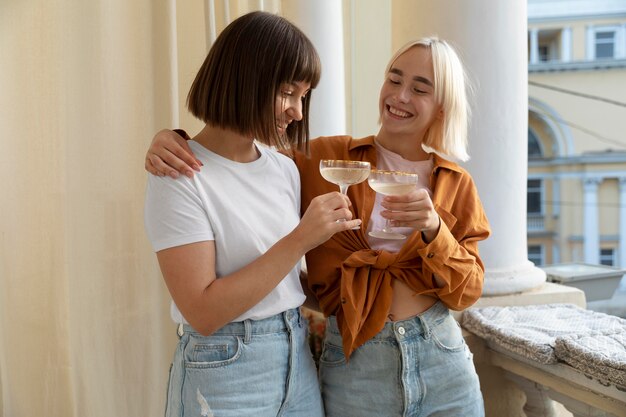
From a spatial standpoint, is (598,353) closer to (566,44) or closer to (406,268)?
(406,268)

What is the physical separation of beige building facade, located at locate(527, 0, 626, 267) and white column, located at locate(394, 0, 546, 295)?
32.4 feet

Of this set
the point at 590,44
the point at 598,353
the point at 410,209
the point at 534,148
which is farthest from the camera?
the point at 590,44

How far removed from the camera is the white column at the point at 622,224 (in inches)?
497

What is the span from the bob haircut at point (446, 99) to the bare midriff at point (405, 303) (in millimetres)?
430

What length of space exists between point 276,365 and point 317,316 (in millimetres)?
1909

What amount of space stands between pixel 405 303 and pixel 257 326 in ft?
1.47

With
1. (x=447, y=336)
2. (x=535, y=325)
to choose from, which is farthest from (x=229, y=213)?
(x=535, y=325)

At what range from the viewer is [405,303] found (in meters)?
1.62

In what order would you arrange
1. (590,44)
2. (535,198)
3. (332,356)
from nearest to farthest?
(332,356), (590,44), (535,198)

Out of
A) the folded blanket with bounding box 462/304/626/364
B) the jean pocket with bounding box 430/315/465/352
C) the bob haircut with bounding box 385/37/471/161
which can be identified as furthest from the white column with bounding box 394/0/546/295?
the jean pocket with bounding box 430/315/465/352

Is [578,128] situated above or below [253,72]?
above

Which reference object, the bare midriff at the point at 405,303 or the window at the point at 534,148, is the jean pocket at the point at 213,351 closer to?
the bare midriff at the point at 405,303

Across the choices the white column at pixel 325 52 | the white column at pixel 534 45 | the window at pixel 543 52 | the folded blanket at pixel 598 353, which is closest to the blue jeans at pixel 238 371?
the folded blanket at pixel 598 353

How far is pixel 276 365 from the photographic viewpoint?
4.39 feet
